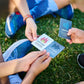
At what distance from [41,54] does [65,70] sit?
568 mm

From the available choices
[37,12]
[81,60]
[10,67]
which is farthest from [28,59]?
[37,12]

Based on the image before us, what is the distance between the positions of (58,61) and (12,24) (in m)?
0.91

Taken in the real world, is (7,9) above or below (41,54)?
above

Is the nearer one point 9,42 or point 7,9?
point 9,42

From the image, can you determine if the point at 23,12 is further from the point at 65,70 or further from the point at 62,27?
the point at 65,70

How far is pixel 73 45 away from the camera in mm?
2164

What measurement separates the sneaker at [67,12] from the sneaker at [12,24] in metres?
0.78

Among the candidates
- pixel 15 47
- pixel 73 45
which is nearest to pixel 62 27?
pixel 73 45

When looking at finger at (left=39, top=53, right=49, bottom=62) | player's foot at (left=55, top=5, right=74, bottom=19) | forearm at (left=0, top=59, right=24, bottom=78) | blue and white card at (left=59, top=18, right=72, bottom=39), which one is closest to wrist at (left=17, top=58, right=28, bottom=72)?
forearm at (left=0, top=59, right=24, bottom=78)

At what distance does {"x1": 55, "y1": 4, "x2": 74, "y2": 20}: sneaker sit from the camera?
8.02 ft

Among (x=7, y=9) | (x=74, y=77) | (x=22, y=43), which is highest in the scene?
(x=7, y=9)

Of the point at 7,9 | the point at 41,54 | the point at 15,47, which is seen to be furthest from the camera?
the point at 7,9

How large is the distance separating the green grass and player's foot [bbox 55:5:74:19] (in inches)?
6.6

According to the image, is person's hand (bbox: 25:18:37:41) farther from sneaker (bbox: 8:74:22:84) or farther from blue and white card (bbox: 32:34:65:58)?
sneaker (bbox: 8:74:22:84)
